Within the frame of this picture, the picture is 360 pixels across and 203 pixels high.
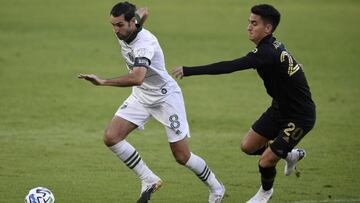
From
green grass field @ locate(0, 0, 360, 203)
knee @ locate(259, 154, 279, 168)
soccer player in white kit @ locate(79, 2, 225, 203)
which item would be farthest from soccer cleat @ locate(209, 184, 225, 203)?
knee @ locate(259, 154, 279, 168)

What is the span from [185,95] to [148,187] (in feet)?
42.1

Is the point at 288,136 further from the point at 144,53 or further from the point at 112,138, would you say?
the point at 112,138

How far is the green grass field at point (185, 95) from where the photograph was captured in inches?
593

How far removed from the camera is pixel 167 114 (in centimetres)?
1330

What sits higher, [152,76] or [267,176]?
[152,76]

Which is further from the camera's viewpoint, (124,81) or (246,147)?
(246,147)

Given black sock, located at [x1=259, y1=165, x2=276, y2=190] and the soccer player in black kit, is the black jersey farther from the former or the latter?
black sock, located at [x1=259, y1=165, x2=276, y2=190]

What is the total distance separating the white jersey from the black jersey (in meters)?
1.53

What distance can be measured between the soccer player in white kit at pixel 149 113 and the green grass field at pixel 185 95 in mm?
666

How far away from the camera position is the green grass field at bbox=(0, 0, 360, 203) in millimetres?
15055

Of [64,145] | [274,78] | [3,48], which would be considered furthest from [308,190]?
[3,48]

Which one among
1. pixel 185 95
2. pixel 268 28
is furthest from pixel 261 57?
pixel 185 95

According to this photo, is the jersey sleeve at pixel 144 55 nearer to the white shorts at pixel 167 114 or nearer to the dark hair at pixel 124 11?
the dark hair at pixel 124 11

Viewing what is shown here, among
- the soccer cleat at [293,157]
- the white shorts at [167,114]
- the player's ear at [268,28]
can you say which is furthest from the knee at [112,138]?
the soccer cleat at [293,157]
